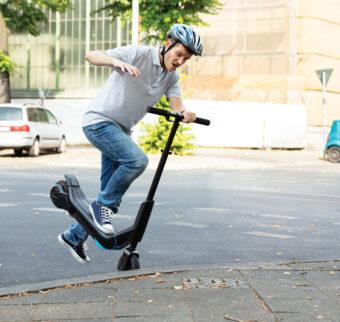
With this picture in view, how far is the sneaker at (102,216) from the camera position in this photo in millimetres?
5789

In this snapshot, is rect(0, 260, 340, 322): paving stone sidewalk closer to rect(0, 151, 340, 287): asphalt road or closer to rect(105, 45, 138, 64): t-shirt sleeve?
rect(0, 151, 340, 287): asphalt road

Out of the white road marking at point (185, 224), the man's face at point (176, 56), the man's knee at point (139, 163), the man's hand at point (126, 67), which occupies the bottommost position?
the white road marking at point (185, 224)

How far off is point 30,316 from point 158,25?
2300cm

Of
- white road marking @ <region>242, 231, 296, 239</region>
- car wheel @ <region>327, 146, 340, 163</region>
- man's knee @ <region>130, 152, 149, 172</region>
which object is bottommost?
car wheel @ <region>327, 146, 340, 163</region>

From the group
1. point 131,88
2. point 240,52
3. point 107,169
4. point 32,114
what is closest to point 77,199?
point 107,169

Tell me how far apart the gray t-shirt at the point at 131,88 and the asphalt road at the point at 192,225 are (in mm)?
Result: 1288

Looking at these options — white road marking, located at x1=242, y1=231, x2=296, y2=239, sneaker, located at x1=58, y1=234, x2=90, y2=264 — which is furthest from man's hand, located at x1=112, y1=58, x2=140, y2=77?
white road marking, located at x1=242, y1=231, x2=296, y2=239

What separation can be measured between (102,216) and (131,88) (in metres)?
0.93

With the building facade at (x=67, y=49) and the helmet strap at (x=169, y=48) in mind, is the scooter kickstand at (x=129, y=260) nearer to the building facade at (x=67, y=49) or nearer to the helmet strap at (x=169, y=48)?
the helmet strap at (x=169, y=48)

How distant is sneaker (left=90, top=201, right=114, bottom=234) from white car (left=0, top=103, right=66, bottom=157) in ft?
62.3

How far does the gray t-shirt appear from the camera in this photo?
566cm

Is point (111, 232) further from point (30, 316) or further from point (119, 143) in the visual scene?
point (30, 316)

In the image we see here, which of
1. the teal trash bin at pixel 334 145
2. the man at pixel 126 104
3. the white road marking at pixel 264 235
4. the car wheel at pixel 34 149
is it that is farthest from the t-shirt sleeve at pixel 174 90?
the teal trash bin at pixel 334 145

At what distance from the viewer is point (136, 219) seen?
5863 millimetres
